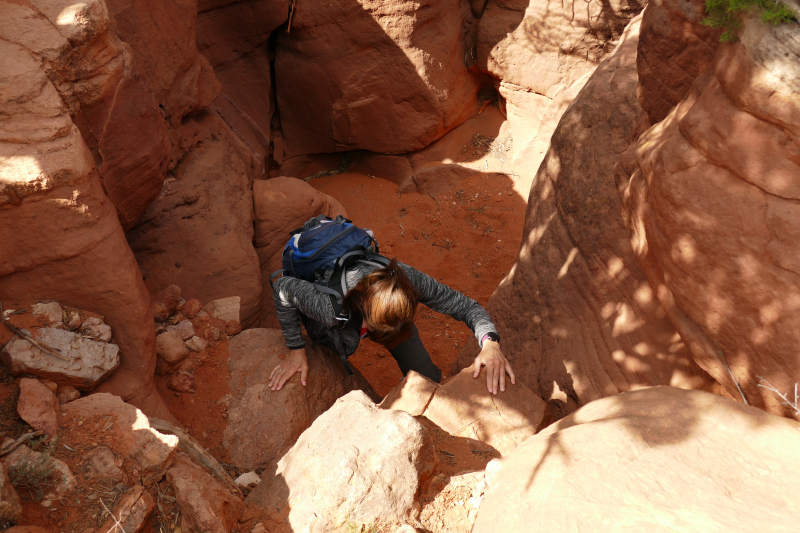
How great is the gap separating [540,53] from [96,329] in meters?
5.90

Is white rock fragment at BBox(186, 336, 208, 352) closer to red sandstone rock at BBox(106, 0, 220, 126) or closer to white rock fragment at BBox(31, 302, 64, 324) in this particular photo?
white rock fragment at BBox(31, 302, 64, 324)

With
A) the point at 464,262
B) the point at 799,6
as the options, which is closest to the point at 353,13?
the point at 464,262

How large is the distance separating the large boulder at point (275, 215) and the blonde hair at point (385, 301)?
233 cm

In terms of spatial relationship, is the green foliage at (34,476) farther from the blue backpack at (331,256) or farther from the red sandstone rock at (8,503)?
the blue backpack at (331,256)

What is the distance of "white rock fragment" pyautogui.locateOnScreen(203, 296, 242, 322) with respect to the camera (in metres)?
4.05

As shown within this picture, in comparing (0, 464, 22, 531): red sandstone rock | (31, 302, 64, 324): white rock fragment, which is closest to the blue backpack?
(31, 302, 64, 324): white rock fragment

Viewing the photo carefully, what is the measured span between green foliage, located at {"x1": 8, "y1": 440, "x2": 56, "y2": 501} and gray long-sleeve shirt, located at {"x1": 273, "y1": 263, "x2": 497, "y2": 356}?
1.36m

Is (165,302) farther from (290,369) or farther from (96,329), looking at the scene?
(290,369)

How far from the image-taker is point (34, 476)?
2.05m

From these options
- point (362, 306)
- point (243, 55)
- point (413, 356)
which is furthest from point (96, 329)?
point (243, 55)

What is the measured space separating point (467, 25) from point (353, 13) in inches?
67.2

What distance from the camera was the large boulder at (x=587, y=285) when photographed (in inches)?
113

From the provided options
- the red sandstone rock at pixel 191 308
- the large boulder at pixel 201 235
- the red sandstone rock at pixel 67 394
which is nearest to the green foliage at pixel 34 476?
the red sandstone rock at pixel 67 394

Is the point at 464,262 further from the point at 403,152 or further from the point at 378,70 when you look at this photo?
the point at 378,70
